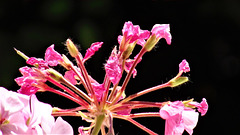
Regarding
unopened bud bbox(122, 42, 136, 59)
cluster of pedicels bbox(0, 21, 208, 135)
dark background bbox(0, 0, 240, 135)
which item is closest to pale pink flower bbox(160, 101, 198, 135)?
cluster of pedicels bbox(0, 21, 208, 135)

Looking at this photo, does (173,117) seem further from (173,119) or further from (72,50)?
(72,50)

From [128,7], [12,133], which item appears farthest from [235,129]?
[12,133]

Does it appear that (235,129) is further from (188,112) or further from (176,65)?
(188,112)

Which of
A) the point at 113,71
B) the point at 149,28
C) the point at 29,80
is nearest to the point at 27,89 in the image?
the point at 29,80

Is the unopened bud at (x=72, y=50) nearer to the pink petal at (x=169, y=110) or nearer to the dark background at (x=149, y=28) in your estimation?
the pink petal at (x=169, y=110)

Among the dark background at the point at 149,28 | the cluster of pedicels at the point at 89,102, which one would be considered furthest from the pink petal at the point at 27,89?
the dark background at the point at 149,28

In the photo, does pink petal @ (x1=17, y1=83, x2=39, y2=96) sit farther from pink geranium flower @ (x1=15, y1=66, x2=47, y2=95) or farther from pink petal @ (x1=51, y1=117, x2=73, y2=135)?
pink petal @ (x1=51, y1=117, x2=73, y2=135)
